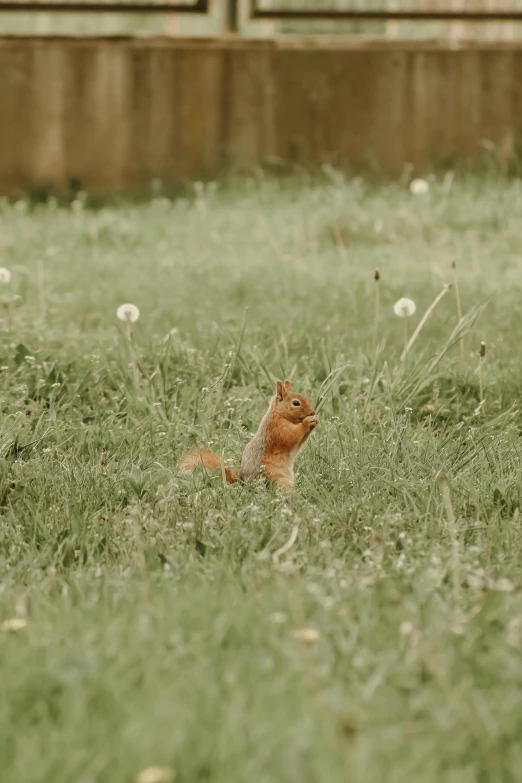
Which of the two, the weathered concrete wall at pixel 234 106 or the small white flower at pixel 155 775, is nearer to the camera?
the small white flower at pixel 155 775

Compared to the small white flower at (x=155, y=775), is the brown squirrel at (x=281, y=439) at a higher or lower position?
lower

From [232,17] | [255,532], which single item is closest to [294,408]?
[255,532]

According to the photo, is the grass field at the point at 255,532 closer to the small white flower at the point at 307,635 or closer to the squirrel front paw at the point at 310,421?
the small white flower at the point at 307,635

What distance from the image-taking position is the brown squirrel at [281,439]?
343cm

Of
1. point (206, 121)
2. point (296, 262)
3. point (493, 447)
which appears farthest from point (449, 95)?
point (493, 447)

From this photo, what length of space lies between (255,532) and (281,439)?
0.37 metres

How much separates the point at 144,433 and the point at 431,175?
487cm

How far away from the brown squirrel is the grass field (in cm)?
7

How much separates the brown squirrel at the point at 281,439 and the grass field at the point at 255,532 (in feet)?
0.24

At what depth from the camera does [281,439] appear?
3428 mm

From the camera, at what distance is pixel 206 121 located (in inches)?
348

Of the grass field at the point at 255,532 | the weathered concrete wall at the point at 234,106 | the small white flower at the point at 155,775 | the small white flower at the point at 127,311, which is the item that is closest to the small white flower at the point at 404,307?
the grass field at the point at 255,532

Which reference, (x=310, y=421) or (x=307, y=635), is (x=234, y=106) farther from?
(x=307, y=635)

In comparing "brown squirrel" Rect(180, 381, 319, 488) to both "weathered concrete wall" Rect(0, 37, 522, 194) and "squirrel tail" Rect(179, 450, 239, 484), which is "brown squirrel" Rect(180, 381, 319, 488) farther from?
"weathered concrete wall" Rect(0, 37, 522, 194)
